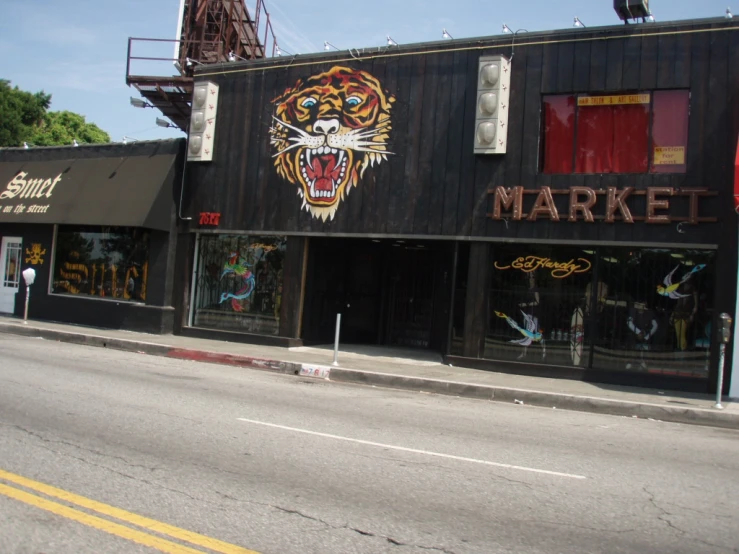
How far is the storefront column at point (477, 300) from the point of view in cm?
1498

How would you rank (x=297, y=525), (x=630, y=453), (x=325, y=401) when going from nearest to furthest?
1. (x=297, y=525)
2. (x=630, y=453)
3. (x=325, y=401)

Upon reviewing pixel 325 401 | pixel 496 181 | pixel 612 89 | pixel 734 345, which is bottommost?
pixel 325 401

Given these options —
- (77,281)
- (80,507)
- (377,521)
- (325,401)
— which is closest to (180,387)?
(325,401)

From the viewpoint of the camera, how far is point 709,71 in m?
13.3

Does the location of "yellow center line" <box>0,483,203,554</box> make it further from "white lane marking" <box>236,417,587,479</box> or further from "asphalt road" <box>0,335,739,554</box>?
Answer: "white lane marking" <box>236,417,587,479</box>

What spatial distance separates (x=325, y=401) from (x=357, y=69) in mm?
9266

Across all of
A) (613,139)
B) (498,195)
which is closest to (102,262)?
(498,195)

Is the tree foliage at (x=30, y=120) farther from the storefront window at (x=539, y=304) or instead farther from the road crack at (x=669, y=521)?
the road crack at (x=669, y=521)

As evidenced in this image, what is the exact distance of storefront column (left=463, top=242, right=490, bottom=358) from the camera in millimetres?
14977

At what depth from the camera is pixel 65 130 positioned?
50688 millimetres

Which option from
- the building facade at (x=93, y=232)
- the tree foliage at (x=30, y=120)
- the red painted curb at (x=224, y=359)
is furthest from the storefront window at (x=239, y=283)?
the tree foliage at (x=30, y=120)

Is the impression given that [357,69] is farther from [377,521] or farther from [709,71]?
[377,521]

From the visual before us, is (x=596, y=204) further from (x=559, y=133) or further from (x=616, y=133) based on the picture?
(x=559, y=133)

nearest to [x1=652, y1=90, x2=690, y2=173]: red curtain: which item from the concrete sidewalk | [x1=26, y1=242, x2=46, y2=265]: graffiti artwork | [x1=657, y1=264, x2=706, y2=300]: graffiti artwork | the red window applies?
the red window
